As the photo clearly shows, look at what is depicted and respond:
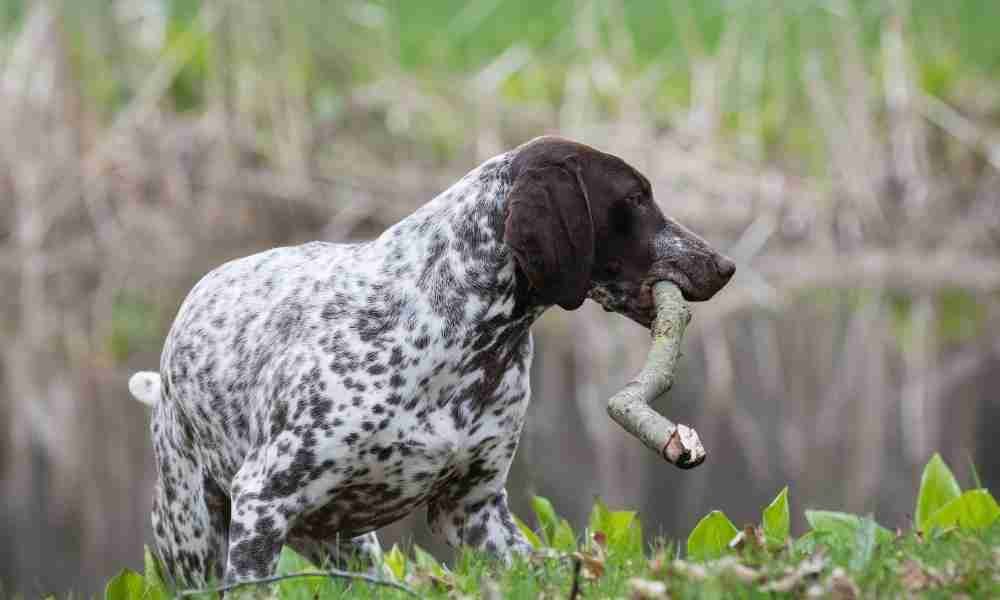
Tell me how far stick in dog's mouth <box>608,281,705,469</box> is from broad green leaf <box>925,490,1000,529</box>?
1.20 m

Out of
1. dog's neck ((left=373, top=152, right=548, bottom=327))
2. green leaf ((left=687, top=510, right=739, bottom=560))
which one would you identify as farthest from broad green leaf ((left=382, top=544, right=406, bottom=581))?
dog's neck ((left=373, top=152, right=548, bottom=327))

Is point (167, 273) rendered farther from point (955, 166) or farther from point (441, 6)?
point (955, 166)

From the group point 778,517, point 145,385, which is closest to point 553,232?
point 778,517

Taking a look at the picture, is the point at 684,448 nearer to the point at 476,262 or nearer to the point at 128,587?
the point at 476,262

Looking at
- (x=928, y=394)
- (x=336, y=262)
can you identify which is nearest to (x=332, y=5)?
(x=928, y=394)

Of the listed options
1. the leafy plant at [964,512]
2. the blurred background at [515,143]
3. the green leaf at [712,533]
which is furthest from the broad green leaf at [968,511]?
the blurred background at [515,143]

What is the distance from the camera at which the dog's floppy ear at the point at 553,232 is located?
14.3 feet

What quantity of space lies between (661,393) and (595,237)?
0.52 m

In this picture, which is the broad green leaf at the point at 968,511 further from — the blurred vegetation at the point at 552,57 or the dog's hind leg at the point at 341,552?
the blurred vegetation at the point at 552,57

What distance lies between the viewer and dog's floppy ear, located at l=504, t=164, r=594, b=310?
172 inches

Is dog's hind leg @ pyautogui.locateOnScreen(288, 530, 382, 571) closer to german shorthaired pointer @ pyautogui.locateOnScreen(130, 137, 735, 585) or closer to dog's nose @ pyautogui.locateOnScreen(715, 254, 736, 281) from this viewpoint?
german shorthaired pointer @ pyautogui.locateOnScreen(130, 137, 735, 585)

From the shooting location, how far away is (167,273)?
15812mm

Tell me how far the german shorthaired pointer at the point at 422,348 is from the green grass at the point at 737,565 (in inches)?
9.2

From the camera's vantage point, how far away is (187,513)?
5.11m
